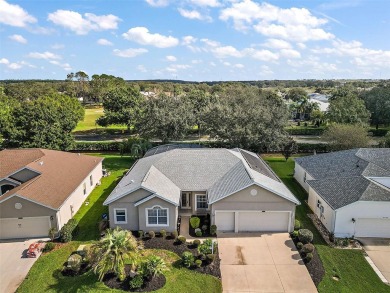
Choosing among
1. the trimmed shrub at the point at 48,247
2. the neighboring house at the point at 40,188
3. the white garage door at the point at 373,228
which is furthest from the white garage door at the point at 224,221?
the neighboring house at the point at 40,188

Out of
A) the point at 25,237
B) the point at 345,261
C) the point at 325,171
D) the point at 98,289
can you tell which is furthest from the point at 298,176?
the point at 25,237

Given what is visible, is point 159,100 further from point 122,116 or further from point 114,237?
point 114,237

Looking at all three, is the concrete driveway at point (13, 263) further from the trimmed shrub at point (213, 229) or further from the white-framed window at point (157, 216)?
the trimmed shrub at point (213, 229)

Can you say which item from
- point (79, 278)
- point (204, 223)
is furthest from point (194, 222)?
point (79, 278)

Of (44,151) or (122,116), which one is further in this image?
(122,116)

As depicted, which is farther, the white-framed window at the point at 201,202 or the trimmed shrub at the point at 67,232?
the white-framed window at the point at 201,202
